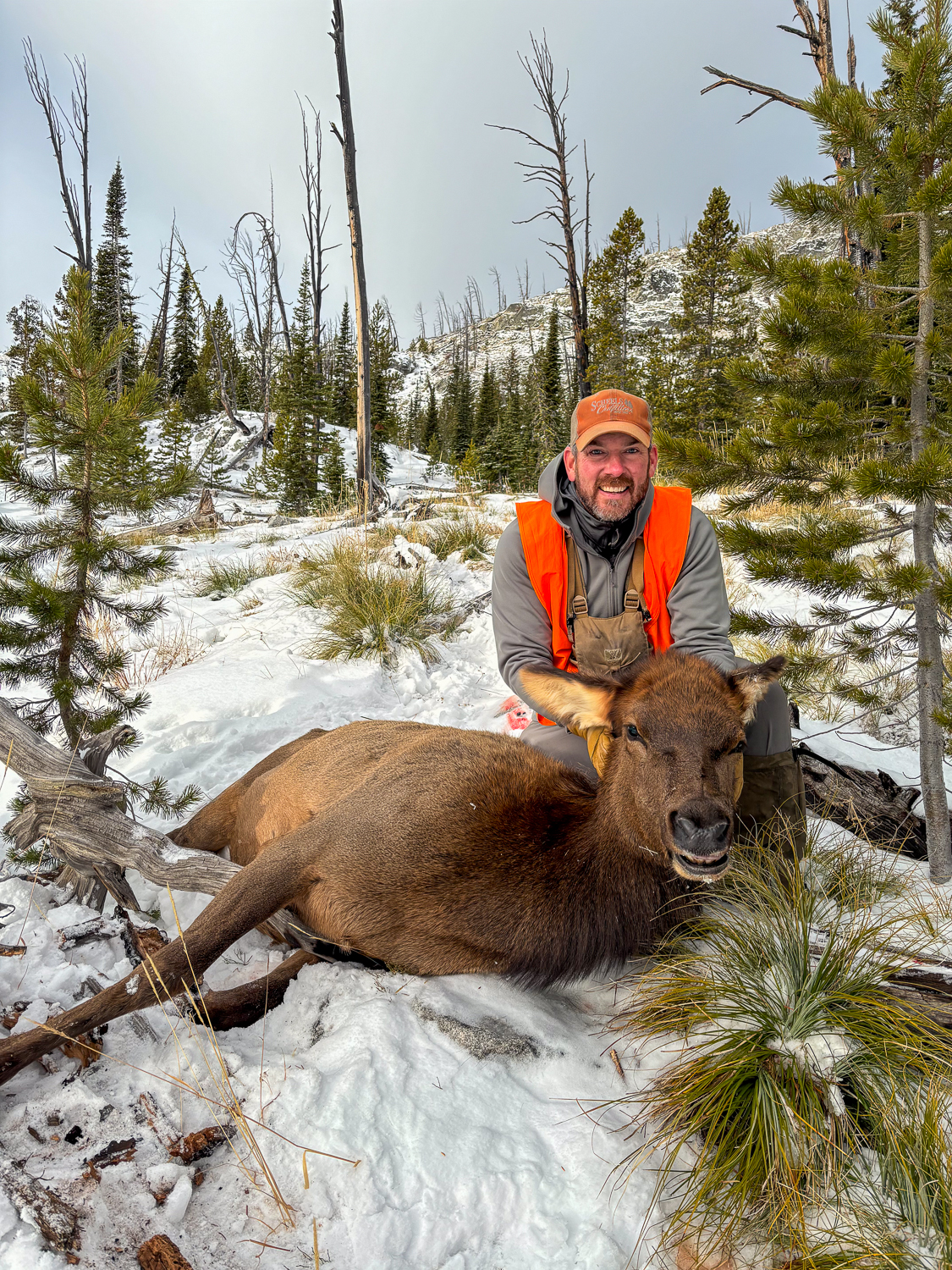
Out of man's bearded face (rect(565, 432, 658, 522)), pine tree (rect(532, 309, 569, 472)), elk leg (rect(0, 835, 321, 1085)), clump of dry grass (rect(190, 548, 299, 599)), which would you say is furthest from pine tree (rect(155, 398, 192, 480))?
elk leg (rect(0, 835, 321, 1085))

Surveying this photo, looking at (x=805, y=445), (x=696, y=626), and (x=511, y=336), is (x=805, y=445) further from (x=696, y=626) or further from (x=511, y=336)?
(x=511, y=336)

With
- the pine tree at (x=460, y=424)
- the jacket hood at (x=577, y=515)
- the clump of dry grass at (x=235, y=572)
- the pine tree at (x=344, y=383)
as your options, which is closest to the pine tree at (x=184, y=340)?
the pine tree at (x=344, y=383)

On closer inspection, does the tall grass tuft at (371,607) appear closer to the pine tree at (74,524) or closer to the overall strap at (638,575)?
the pine tree at (74,524)

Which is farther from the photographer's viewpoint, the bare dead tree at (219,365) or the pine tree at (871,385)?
the bare dead tree at (219,365)

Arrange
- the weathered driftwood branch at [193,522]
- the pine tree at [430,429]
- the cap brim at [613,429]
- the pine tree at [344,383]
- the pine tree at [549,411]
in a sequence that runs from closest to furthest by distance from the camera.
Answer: the cap brim at [613,429] → the weathered driftwood branch at [193,522] → the pine tree at [549,411] → the pine tree at [344,383] → the pine tree at [430,429]

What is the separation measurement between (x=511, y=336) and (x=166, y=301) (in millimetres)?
69801

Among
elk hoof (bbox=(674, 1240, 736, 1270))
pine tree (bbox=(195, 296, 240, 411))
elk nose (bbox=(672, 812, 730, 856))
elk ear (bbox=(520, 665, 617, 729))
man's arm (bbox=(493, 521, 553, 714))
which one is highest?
pine tree (bbox=(195, 296, 240, 411))

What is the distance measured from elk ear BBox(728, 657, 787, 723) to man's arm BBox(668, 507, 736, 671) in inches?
33.9

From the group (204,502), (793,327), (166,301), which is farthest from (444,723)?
(166,301)

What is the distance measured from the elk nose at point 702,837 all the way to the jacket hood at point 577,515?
7.07ft

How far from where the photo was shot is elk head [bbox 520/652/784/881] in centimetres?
238

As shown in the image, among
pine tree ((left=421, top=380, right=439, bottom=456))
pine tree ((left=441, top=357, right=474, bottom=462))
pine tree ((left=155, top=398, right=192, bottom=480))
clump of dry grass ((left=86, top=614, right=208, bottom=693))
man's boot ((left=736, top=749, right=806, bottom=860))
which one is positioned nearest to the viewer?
man's boot ((left=736, top=749, right=806, bottom=860))

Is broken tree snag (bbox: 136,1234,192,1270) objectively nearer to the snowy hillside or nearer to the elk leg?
the elk leg

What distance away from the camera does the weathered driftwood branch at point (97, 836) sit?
10.3 feet
